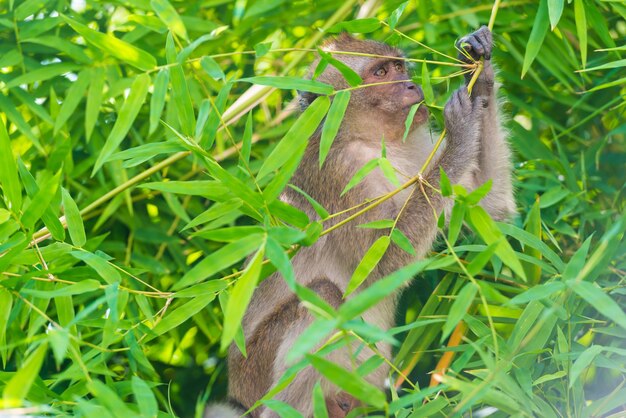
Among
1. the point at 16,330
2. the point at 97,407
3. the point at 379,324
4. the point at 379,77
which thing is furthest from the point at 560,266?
the point at 16,330

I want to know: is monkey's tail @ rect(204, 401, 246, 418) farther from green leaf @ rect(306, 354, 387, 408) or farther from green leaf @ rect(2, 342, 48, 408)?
green leaf @ rect(2, 342, 48, 408)

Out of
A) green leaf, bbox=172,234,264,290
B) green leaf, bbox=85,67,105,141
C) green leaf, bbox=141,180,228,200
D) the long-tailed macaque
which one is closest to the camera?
green leaf, bbox=172,234,264,290

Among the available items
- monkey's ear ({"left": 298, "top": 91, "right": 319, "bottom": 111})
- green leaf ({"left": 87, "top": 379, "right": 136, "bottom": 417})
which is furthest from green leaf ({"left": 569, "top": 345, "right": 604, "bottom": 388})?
monkey's ear ({"left": 298, "top": 91, "right": 319, "bottom": 111})

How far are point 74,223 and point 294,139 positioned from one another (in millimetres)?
1114

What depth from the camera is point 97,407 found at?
347 cm

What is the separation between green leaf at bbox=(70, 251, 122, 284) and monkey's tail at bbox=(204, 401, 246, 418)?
1.32 metres

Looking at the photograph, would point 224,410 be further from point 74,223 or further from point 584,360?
point 584,360

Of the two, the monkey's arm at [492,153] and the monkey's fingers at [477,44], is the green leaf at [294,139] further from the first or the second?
the monkey's arm at [492,153]

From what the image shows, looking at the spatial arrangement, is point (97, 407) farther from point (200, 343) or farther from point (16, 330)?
point (200, 343)

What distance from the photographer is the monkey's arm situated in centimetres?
500

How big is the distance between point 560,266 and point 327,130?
1264mm

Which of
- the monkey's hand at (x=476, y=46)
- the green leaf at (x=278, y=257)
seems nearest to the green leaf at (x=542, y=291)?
the green leaf at (x=278, y=257)

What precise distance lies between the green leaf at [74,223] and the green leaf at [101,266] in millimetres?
229

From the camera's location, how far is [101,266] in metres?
4.14
